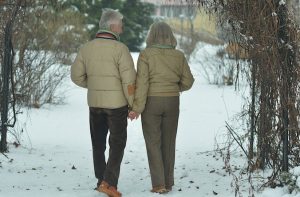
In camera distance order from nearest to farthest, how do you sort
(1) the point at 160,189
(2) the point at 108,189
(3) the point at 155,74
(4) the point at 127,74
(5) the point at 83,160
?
(4) the point at 127,74
(2) the point at 108,189
(3) the point at 155,74
(1) the point at 160,189
(5) the point at 83,160

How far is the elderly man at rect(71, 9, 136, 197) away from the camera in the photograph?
5.64m

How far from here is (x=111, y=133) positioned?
5762 millimetres

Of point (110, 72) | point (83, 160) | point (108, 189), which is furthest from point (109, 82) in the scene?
point (83, 160)

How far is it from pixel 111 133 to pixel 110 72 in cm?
61

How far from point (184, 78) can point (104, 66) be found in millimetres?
894

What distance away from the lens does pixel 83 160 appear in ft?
26.6

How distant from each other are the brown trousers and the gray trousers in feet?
0.87

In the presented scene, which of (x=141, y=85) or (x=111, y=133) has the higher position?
(x=141, y=85)

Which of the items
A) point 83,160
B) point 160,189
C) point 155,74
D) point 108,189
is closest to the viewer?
point 108,189

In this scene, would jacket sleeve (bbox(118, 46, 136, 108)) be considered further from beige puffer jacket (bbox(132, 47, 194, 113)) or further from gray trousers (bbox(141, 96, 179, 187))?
gray trousers (bbox(141, 96, 179, 187))

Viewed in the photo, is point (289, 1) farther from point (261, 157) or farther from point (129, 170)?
point (129, 170)

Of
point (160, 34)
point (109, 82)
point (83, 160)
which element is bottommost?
point (83, 160)

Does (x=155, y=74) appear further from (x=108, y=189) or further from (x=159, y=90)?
(x=108, y=189)

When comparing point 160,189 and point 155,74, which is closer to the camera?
point 155,74
